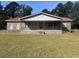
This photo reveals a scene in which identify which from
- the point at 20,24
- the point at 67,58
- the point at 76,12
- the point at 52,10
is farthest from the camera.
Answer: the point at 52,10

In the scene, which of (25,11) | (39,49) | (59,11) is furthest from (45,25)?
(39,49)

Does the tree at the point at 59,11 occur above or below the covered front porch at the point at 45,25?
above

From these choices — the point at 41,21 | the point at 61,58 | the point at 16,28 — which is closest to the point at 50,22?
the point at 41,21

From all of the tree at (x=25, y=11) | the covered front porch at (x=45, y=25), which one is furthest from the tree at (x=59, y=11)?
the covered front porch at (x=45, y=25)

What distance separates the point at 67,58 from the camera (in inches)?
367

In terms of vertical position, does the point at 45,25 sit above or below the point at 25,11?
below

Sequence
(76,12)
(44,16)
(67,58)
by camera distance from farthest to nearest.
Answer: (76,12) → (44,16) → (67,58)

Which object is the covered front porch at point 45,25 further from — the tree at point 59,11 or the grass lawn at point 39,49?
the grass lawn at point 39,49

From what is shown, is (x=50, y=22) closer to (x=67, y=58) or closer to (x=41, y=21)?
(x=41, y=21)

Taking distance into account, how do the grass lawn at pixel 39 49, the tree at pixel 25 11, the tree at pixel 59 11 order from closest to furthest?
the grass lawn at pixel 39 49, the tree at pixel 25 11, the tree at pixel 59 11

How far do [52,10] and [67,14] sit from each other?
335cm

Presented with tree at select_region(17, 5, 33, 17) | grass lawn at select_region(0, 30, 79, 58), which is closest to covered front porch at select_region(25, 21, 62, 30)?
tree at select_region(17, 5, 33, 17)

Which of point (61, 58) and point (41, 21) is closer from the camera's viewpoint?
point (61, 58)

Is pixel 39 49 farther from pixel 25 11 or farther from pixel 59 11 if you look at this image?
pixel 59 11
